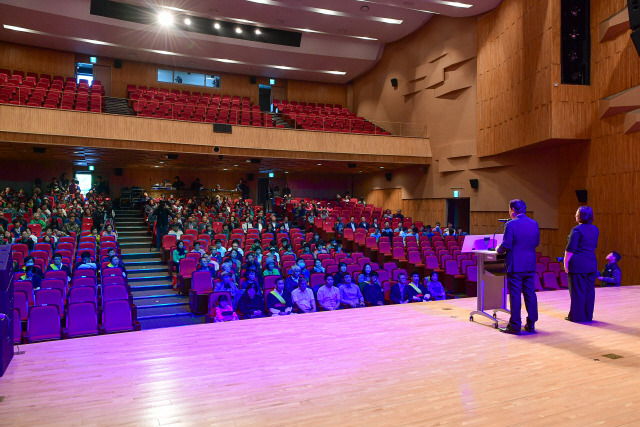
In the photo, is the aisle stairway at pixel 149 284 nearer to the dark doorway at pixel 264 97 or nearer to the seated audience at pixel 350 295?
the seated audience at pixel 350 295

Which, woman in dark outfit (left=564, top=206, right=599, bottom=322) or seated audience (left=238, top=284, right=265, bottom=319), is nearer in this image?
woman in dark outfit (left=564, top=206, right=599, bottom=322)

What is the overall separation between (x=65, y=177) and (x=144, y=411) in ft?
40.9

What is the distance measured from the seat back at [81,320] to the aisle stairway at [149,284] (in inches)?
36.1

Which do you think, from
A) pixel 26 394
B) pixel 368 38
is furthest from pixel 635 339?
pixel 368 38

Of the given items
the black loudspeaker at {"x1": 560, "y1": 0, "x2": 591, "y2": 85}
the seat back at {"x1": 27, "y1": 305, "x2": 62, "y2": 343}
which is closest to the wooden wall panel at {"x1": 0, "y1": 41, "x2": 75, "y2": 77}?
the seat back at {"x1": 27, "y1": 305, "x2": 62, "y2": 343}

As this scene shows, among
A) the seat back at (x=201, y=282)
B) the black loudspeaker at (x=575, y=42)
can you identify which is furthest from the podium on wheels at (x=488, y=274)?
the black loudspeaker at (x=575, y=42)

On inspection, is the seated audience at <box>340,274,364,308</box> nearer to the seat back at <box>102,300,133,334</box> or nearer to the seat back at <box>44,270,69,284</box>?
the seat back at <box>102,300,133,334</box>

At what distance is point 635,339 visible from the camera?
255 cm

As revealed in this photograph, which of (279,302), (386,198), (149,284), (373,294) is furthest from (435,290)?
(386,198)

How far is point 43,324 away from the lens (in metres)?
3.50

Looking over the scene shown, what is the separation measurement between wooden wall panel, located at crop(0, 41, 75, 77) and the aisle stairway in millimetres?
5593

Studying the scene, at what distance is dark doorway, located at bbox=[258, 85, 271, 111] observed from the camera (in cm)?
1441

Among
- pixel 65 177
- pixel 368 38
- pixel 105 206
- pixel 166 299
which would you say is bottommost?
pixel 166 299

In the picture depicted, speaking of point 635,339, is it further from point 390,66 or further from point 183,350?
point 390,66
